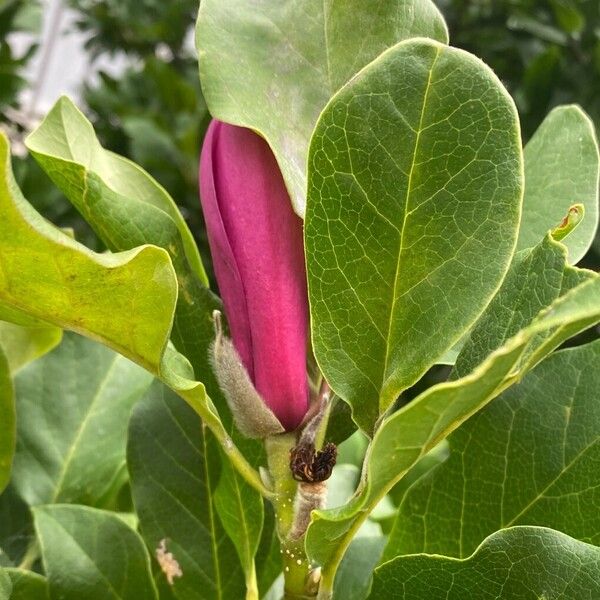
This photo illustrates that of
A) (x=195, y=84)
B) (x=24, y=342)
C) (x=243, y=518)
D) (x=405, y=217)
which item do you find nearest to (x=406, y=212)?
(x=405, y=217)

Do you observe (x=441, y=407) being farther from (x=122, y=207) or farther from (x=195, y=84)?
(x=195, y=84)

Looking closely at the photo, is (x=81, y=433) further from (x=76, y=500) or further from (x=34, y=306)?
(x=34, y=306)

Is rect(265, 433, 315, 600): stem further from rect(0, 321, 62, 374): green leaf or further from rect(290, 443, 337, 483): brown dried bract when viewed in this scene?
rect(0, 321, 62, 374): green leaf

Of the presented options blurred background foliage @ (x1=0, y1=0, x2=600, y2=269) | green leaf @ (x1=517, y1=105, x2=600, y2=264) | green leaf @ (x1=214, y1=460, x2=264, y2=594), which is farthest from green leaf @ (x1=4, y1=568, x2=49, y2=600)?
blurred background foliage @ (x1=0, y1=0, x2=600, y2=269)

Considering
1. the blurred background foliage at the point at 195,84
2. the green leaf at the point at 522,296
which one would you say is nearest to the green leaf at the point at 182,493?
the green leaf at the point at 522,296

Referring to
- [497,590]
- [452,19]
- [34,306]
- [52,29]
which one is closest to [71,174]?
[34,306]
